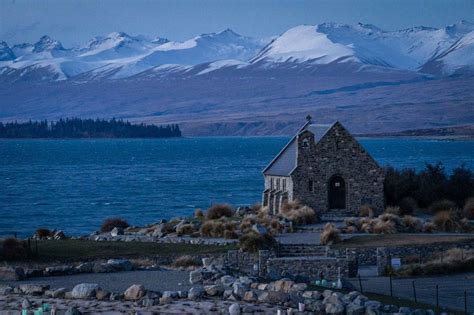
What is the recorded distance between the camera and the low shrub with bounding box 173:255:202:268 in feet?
92.8

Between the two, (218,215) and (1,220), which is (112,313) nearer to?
(218,215)

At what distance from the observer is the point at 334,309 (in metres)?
18.7

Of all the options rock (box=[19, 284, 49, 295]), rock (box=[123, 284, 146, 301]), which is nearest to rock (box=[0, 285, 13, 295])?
rock (box=[19, 284, 49, 295])

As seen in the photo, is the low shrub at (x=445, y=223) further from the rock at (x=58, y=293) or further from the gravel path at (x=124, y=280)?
the rock at (x=58, y=293)

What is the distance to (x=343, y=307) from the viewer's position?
61.6 ft

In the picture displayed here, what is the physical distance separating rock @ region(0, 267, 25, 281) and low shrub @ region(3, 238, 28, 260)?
5.46m

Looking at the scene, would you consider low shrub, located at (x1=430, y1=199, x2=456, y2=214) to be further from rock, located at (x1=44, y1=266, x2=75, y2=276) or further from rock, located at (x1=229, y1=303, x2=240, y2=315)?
rock, located at (x1=229, y1=303, x2=240, y2=315)

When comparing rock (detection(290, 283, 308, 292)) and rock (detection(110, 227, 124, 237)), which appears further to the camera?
rock (detection(110, 227, 124, 237))

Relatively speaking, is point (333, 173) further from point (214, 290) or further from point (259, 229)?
point (214, 290)

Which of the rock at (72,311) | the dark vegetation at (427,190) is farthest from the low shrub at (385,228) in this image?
the rock at (72,311)

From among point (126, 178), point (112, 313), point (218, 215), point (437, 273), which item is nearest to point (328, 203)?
point (218, 215)

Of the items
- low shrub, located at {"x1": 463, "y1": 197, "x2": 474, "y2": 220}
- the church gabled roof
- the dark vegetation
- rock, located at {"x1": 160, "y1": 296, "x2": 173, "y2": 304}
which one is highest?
the church gabled roof

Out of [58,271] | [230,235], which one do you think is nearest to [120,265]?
[58,271]

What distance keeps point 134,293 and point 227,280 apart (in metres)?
1.89
